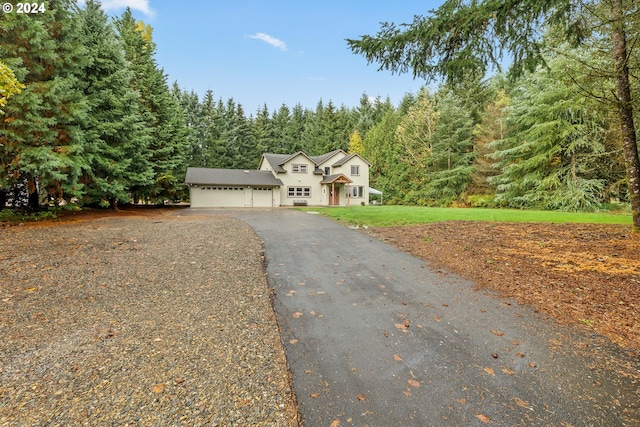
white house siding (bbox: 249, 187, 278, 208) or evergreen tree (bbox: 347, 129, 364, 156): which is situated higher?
evergreen tree (bbox: 347, 129, 364, 156)

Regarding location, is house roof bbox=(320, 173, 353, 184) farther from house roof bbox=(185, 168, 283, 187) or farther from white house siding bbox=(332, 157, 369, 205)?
house roof bbox=(185, 168, 283, 187)

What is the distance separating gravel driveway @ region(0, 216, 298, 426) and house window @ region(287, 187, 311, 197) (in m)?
23.7

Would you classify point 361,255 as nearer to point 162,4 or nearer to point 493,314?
point 493,314

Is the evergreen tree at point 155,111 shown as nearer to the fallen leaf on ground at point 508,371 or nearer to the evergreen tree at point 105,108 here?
the evergreen tree at point 105,108

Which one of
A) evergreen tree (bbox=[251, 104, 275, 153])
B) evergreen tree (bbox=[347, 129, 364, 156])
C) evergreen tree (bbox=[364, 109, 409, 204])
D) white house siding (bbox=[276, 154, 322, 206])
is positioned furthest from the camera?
evergreen tree (bbox=[251, 104, 275, 153])

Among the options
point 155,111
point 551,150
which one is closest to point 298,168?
point 155,111

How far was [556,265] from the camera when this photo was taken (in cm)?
610

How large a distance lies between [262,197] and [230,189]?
3060 millimetres

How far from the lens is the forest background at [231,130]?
10.6 meters

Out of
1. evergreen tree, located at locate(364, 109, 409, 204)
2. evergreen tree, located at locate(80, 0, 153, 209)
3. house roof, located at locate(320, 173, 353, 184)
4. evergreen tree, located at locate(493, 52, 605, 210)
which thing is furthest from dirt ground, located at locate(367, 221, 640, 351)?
evergreen tree, located at locate(364, 109, 409, 204)

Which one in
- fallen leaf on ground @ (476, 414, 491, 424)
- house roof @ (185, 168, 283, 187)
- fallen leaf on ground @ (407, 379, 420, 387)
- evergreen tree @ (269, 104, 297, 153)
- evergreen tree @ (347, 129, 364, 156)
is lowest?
fallen leaf on ground @ (476, 414, 491, 424)

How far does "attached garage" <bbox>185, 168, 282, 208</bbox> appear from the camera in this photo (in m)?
26.6

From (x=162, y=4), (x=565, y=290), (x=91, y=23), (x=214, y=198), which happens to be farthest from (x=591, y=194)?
(x=91, y=23)

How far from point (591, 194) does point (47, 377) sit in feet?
86.2
